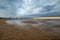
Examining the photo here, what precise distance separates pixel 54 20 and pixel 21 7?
39 centimetres

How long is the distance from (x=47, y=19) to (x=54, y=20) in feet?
0.29

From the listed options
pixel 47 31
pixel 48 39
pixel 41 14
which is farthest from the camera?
pixel 41 14

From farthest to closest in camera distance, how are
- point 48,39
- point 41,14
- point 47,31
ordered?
point 41,14, point 47,31, point 48,39

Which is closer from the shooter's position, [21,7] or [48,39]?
[48,39]

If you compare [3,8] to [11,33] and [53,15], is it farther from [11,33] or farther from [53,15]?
[53,15]

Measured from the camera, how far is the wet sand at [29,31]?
0.91 m

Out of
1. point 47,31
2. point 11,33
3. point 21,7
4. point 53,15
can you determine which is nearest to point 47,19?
point 53,15

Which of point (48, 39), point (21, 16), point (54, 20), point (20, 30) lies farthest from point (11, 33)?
point (54, 20)

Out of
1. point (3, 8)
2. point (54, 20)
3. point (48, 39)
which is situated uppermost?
point (3, 8)

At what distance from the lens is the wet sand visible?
0.91 metres

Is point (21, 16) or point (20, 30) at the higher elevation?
point (21, 16)

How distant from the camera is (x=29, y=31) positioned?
984mm

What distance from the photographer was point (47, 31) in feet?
3.26

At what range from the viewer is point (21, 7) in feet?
3.70
